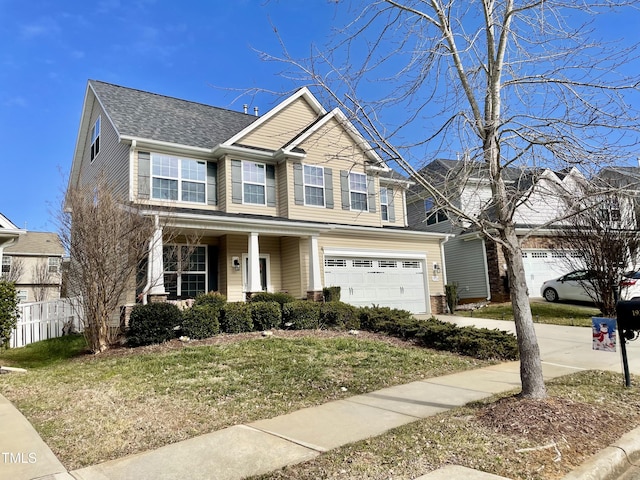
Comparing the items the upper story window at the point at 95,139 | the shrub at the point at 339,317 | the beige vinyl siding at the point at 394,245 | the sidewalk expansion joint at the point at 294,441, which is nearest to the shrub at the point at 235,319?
the shrub at the point at 339,317

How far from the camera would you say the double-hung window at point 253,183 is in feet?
53.0

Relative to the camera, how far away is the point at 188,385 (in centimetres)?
655

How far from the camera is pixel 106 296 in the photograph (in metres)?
9.78

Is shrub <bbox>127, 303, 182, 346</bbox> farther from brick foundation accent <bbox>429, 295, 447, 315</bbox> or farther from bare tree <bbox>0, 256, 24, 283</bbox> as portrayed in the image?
bare tree <bbox>0, 256, 24, 283</bbox>

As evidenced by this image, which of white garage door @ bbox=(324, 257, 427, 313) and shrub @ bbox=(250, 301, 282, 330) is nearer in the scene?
shrub @ bbox=(250, 301, 282, 330)

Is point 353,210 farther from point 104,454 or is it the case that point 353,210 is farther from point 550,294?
point 104,454

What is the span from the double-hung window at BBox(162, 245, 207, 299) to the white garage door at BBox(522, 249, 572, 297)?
50.4ft

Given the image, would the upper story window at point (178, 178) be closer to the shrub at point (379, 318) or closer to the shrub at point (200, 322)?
the shrub at point (200, 322)

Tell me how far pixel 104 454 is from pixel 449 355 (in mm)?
6757

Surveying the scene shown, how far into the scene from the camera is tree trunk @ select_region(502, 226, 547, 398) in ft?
16.4

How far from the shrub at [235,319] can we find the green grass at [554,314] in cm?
940

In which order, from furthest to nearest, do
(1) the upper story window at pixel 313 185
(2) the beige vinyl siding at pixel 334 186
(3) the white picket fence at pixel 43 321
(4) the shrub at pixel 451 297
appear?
(4) the shrub at pixel 451 297, (1) the upper story window at pixel 313 185, (2) the beige vinyl siding at pixel 334 186, (3) the white picket fence at pixel 43 321

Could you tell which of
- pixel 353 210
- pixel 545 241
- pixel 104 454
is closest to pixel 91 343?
pixel 104 454

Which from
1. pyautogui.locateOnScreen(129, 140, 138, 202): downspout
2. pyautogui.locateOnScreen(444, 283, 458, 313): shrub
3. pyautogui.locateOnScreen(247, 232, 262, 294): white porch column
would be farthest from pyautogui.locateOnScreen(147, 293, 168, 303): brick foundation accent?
pyautogui.locateOnScreen(444, 283, 458, 313): shrub
